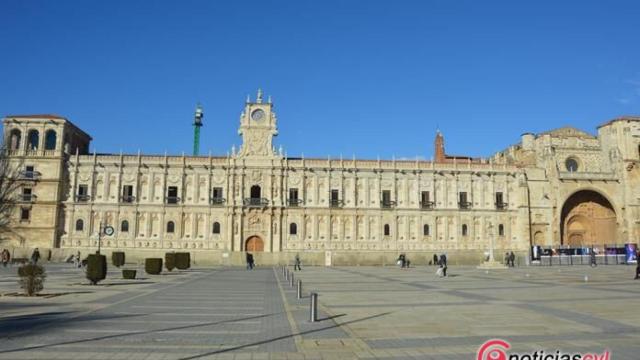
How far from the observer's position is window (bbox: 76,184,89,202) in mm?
56625

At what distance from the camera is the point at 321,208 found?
5872 centimetres

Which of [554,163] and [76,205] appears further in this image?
[554,163]

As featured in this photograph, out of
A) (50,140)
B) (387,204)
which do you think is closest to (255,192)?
(387,204)

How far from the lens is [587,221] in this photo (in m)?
65.6

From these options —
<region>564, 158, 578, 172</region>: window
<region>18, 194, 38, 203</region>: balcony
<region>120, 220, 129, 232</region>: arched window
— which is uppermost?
<region>564, 158, 578, 172</region>: window

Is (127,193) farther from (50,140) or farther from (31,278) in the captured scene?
(31,278)

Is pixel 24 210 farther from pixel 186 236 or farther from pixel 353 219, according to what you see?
pixel 353 219

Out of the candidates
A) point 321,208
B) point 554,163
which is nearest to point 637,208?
point 554,163

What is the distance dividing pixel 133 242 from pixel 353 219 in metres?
25.2

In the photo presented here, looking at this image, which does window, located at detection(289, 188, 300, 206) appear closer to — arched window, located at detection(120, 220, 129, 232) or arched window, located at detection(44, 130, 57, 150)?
arched window, located at detection(120, 220, 129, 232)

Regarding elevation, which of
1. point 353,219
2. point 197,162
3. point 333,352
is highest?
point 197,162

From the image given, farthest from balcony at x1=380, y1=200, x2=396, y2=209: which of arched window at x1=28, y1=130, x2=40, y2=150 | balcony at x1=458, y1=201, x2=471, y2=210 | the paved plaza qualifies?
arched window at x1=28, y1=130, x2=40, y2=150

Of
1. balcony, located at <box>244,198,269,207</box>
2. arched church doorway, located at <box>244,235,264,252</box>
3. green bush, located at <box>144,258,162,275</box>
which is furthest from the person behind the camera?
arched church doorway, located at <box>244,235,264,252</box>

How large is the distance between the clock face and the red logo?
51880 millimetres
